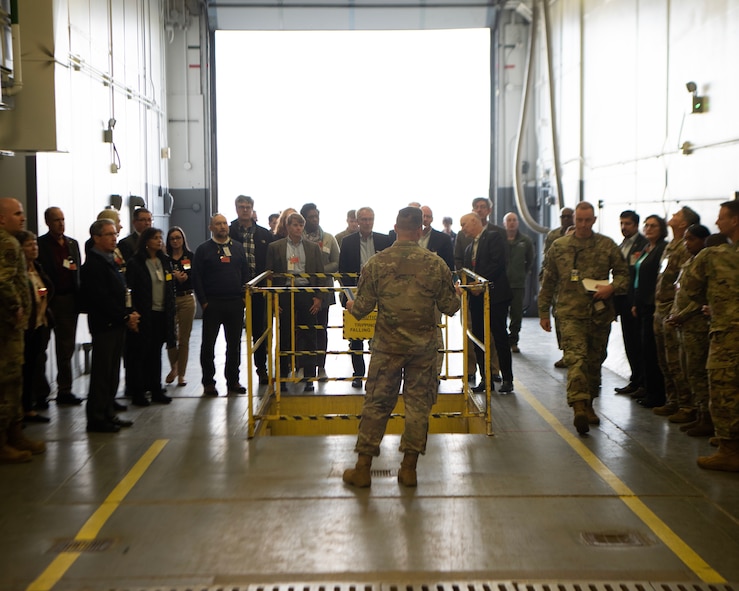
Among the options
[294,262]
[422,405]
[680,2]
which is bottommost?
[422,405]

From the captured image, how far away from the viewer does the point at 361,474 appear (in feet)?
18.5

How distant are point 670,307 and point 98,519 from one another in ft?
15.7

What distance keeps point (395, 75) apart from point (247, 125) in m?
2.69

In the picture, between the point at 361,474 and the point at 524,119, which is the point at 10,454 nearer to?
the point at 361,474

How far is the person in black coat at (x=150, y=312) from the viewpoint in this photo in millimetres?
8023

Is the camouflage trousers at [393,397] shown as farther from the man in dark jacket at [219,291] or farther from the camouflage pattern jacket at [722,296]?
the man in dark jacket at [219,291]

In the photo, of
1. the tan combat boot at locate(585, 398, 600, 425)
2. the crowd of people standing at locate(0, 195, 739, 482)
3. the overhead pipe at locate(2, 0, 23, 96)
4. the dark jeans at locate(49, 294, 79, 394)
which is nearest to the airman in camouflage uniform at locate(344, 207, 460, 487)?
the crowd of people standing at locate(0, 195, 739, 482)

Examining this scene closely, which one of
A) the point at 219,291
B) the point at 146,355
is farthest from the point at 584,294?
the point at 146,355

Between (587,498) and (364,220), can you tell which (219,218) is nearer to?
(364,220)

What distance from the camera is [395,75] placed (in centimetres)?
1498

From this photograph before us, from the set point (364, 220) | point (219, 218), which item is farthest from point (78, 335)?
point (364, 220)

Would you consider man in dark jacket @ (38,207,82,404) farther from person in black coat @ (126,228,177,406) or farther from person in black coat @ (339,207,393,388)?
person in black coat @ (339,207,393,388)

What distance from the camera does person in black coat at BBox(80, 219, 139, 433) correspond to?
7.09 meters

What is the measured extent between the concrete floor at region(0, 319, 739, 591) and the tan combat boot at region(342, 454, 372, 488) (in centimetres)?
8
